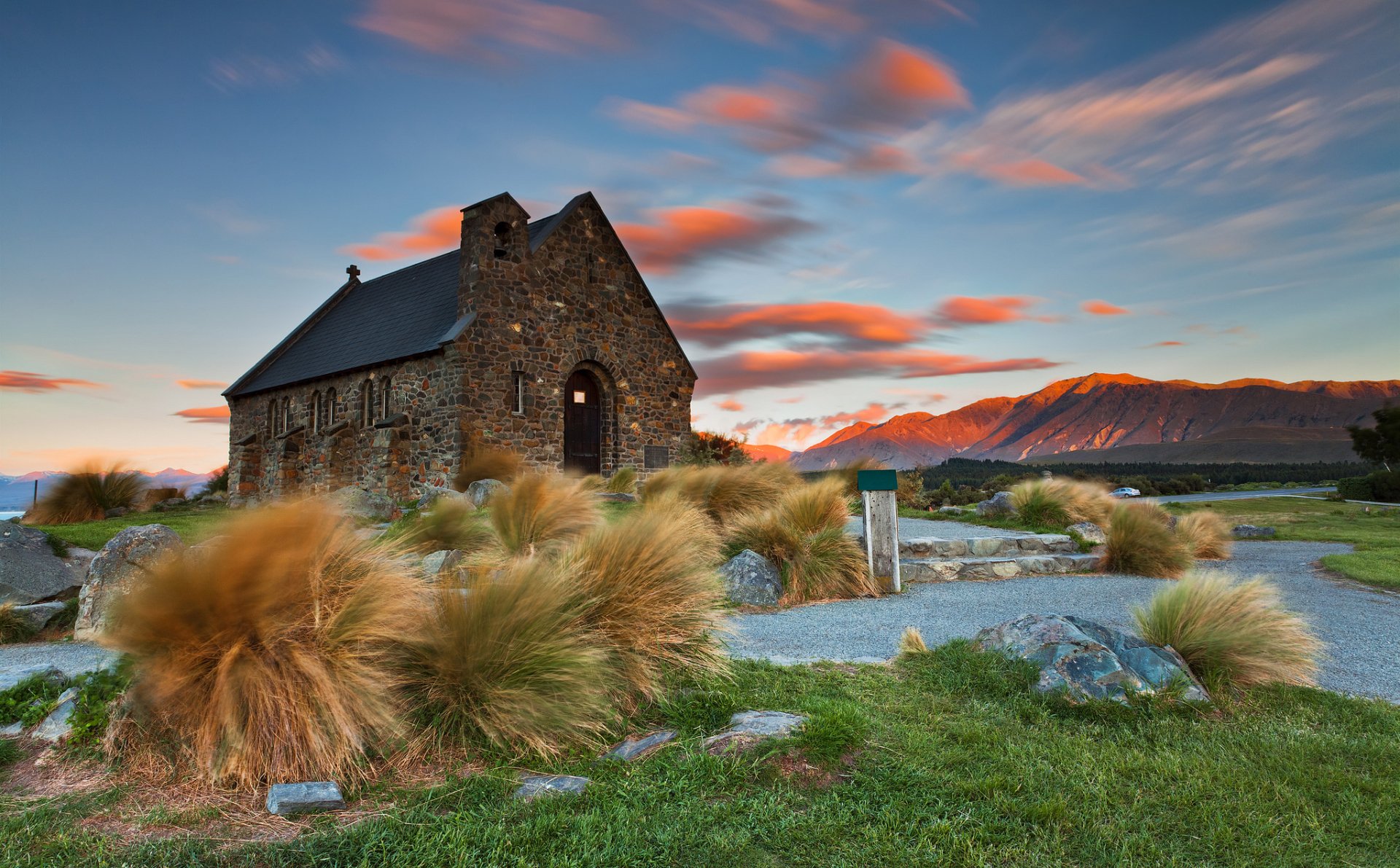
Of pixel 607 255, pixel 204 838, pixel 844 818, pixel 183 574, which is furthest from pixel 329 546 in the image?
pixel 607 255

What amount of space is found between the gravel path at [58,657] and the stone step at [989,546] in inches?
327

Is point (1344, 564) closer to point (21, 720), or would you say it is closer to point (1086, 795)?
point (1086, 795)

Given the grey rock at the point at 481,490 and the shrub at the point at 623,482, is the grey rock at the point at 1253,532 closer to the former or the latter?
the shrub at the point at 623,482

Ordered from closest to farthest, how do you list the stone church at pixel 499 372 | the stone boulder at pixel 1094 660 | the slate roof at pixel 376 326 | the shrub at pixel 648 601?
the stone boulder at pixel 1094 660, the shrub at pixel 648 601, the stone church at pixel 499 372, the slate roof at pixel 376 326

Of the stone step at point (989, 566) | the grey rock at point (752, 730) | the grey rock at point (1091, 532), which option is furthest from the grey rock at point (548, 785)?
the grey rock at point (1091, 532)

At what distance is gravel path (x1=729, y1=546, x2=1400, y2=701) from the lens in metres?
5.63

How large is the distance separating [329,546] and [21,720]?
204 centimetres

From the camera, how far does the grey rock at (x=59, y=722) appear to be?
12.6 feet

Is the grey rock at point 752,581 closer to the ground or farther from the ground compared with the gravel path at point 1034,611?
farther from the ground

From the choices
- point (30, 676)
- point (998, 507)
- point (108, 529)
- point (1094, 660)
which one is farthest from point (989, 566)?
point (108, 529)

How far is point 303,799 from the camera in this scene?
3094 millimetres

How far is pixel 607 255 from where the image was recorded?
20.0 m

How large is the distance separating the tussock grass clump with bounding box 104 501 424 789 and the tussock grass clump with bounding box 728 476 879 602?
5182mm

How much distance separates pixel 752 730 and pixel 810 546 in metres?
4.86
